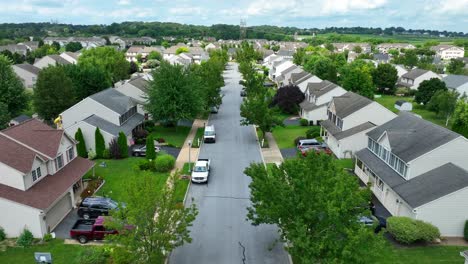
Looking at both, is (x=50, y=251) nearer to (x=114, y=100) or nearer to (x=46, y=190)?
(x=46, y=190)

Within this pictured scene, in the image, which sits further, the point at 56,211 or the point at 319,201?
the point at 56,211

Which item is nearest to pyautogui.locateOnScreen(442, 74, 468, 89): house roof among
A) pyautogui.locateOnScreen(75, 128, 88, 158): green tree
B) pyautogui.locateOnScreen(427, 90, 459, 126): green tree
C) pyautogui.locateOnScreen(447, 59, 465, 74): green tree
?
pyautogui.locateOnScreen(427, 90, 459, 126): green tree

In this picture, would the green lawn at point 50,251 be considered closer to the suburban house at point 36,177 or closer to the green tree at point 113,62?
the suburban house at point 36,177

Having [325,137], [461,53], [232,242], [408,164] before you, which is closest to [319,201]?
[232,242]

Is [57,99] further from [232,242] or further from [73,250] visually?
[232,242]

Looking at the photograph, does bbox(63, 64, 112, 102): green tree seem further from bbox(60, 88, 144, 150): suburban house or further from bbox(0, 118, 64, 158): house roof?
bbox(0, 118, 64, 158): house roof

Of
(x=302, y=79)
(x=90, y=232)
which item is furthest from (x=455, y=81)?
(x=90, y=232)

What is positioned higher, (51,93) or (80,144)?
(51,93)
